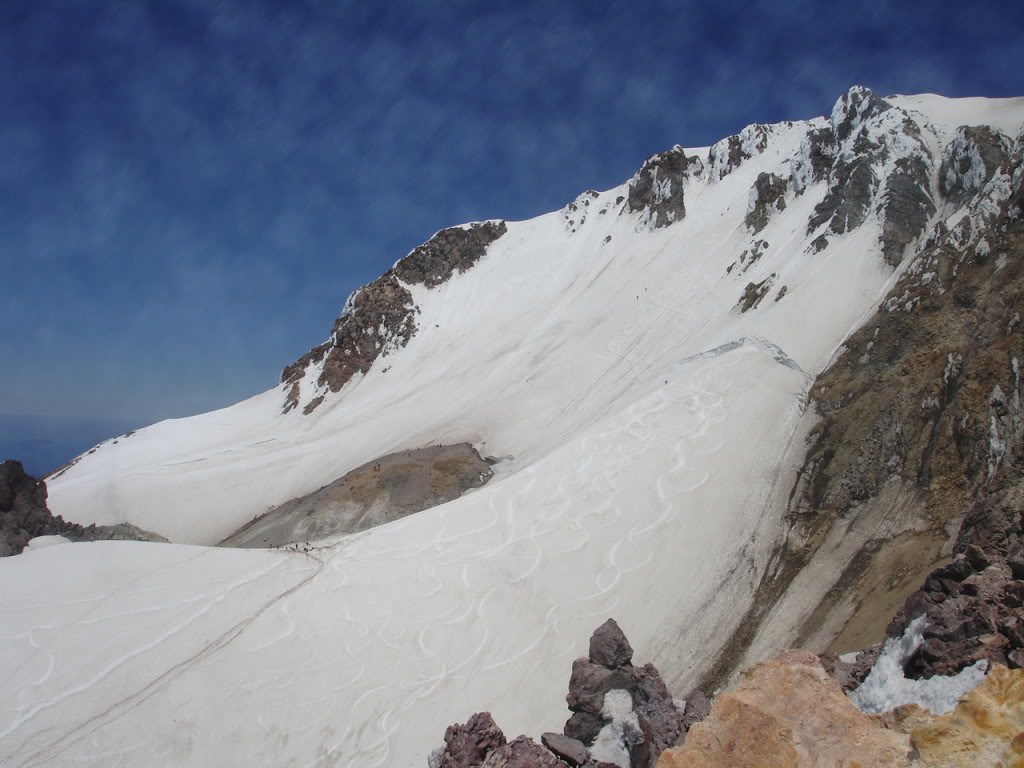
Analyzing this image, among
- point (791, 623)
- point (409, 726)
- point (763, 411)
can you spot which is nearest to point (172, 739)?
point (409, 726)

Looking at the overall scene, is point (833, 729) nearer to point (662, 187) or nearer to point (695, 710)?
point (695, 710)

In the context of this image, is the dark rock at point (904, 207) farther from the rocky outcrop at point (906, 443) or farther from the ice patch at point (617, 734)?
the ice patch at point (617, 734)

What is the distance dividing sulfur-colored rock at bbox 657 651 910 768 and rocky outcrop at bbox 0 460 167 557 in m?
16.0

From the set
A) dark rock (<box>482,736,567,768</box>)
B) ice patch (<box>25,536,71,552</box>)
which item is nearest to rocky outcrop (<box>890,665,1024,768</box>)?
dark rock (<box>482,736,567,768</box>)

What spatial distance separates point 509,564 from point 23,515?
41.4 feet

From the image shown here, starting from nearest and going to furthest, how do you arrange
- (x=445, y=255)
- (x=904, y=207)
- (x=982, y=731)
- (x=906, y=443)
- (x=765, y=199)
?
(x=982, y=731) < (x=906, y=443) < (x=904, y=207) < (x=765, y=199) < (x=445, y=255)

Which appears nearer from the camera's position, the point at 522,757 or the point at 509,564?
the point at 522,757

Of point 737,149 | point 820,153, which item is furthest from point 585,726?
point 737,149

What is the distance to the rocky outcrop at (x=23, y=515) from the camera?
14952 millimetres

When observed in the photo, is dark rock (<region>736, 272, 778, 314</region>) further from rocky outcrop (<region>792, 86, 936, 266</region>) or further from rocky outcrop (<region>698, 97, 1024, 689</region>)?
rocky outcrop (<region>698, 97, 1024, 689</region>)

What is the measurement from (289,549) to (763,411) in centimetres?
1212

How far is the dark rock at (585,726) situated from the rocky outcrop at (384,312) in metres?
40.8

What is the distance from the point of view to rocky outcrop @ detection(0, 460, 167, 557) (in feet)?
49.1

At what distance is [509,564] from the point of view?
525 inches
